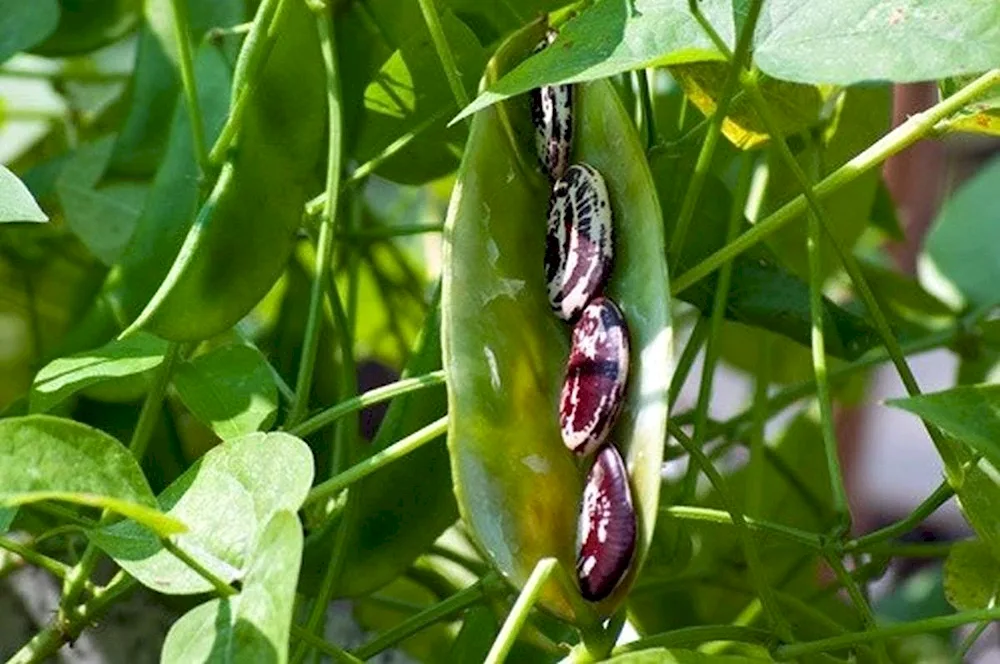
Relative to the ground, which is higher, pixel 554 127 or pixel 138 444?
pixel 554 127

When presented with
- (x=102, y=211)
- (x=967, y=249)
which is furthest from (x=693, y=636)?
(x=967, y=249)

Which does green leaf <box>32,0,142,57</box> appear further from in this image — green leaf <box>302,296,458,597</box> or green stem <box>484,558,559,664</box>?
green stem <box>484,558,559,664</box>

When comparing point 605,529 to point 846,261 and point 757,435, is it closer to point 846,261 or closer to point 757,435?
point 846,261

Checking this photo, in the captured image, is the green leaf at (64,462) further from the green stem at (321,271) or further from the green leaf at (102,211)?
the green leaf at (102,211)

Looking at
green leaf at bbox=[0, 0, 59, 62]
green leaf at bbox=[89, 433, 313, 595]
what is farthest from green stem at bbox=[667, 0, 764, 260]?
green leaf at bbox=[0, 0, 59, 62]

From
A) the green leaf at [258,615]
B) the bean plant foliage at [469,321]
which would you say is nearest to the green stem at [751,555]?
the bean plant foliage at [469,321]

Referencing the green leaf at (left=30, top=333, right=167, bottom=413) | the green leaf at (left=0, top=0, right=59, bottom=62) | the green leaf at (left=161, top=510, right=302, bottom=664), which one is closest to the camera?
the green leaf at (left=161, top=510, right=302, bottom=664)
